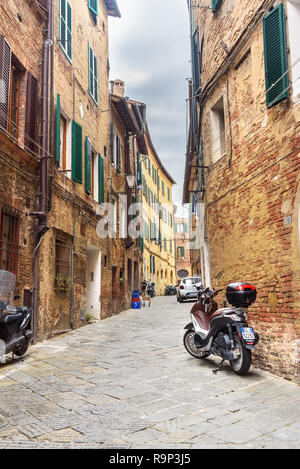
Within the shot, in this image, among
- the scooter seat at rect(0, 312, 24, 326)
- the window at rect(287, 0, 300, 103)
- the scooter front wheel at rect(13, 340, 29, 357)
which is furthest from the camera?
the scooter front wheel at rect(13, 340, 29, 357)

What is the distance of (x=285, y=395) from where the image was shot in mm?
4277

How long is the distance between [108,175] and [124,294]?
4876 mm

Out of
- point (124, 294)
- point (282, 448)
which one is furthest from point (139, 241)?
point (282, 448)

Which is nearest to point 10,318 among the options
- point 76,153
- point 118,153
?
point 76,153

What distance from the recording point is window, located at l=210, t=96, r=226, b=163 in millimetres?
8125

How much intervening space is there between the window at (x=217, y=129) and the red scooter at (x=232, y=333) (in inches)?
133

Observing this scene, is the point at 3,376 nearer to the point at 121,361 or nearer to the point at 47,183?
the point at 121,361

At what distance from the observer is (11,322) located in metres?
5.65

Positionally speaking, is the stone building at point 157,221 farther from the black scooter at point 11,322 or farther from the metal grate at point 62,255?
the black scooter at point 11,322

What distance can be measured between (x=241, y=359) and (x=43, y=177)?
488 centimetres

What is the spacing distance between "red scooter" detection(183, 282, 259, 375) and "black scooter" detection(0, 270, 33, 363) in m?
2.44

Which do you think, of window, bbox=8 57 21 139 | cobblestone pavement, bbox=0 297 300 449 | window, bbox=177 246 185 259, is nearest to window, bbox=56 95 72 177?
window, bbox=8 57 21 139

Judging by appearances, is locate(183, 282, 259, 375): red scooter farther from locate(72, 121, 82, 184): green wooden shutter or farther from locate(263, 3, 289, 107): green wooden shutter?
locate(72, 121, 82, 184): green wooden shutter

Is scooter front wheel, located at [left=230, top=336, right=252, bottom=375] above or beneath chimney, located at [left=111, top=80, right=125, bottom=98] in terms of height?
beneath
